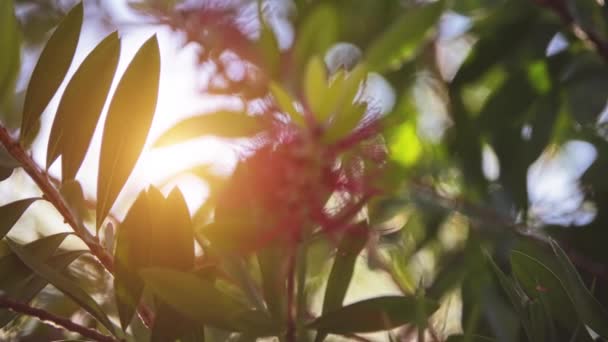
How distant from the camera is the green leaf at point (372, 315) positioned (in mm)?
567

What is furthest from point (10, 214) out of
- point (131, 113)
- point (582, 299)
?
point (582, 299)

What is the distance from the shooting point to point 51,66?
684 millimetres

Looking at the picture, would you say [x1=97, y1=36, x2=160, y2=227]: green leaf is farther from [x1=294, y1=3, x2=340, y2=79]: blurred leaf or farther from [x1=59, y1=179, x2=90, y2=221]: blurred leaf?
[x1=294, y1=3, x2=340, y2=79]: blurred leaf

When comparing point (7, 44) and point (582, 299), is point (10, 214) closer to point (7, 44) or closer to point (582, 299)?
point (7, 44)

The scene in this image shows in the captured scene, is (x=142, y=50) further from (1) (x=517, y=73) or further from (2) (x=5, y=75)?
(1) (x=517, y=73)

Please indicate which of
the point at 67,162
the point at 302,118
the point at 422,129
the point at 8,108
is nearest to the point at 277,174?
the point at 302,118

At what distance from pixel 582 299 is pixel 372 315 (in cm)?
20

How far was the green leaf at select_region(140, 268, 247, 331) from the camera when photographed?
55 cm

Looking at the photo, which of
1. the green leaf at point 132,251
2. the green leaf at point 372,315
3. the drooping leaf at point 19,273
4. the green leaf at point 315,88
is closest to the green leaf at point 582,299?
the green leaf at point 372,315

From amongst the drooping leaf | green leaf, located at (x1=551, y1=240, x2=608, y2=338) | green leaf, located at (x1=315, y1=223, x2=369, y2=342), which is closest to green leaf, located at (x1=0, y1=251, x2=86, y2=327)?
the drooping leaf

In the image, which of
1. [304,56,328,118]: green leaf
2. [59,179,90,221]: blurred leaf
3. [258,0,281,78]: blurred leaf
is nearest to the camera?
[304,56,328,118]: green leaf

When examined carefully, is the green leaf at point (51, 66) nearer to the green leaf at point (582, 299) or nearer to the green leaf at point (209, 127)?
the green leaf at point (209, 127)

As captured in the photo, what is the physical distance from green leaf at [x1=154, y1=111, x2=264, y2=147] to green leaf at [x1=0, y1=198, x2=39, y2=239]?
0.49ft

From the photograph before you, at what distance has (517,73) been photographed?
1012 millimetres
